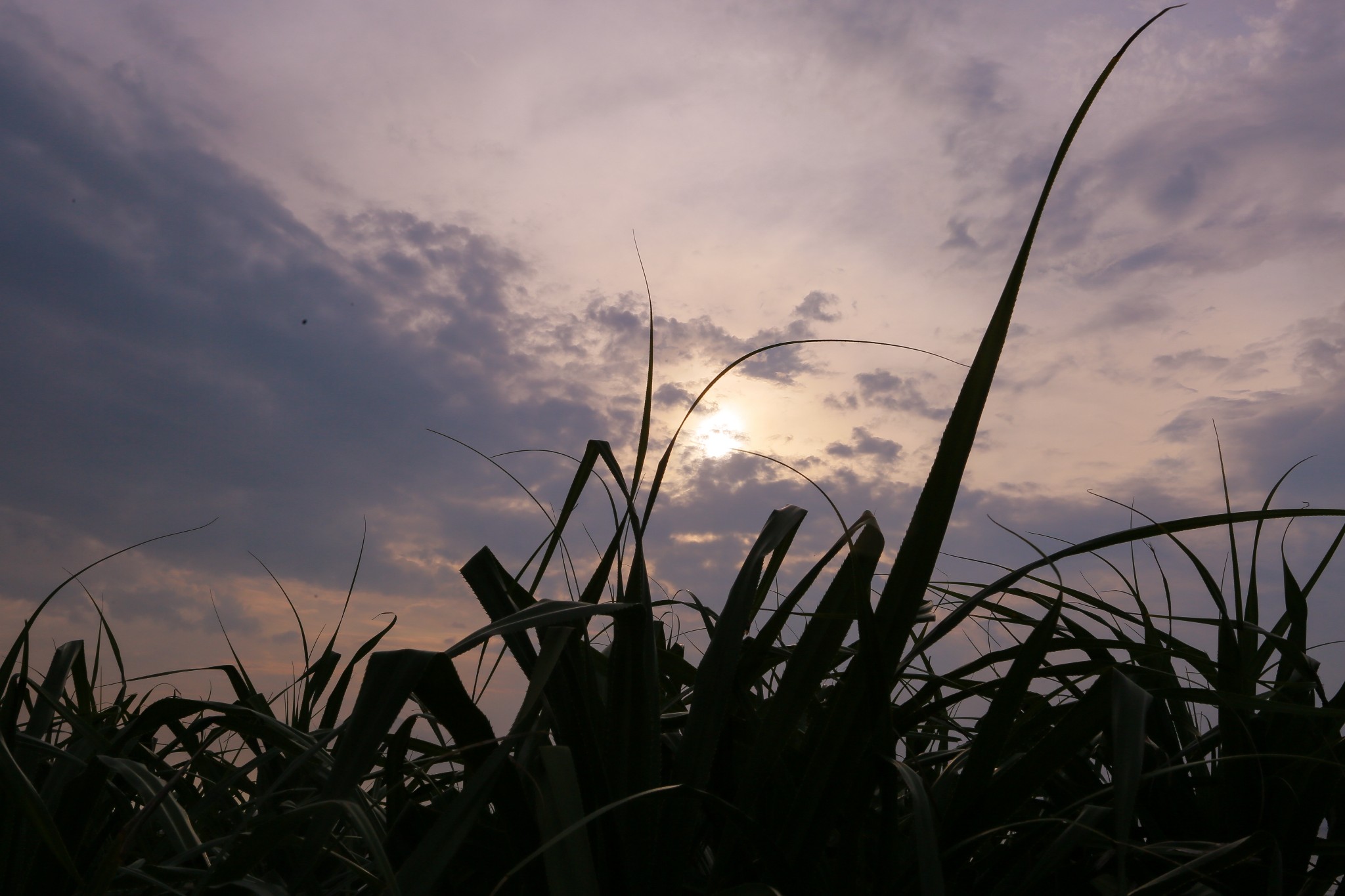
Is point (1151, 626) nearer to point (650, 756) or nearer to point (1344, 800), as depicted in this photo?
point (1344, 800)

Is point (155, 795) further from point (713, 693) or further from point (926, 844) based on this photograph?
point (926, 844)

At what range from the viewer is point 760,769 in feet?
2.58

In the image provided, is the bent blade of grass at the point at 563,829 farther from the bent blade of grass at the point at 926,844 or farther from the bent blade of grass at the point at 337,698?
the bent blade of grass at the point at 337,698

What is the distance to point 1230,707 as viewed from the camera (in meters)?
0.91

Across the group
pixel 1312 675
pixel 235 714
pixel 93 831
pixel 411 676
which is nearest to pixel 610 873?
pixel 411 676

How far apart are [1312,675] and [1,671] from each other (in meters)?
1.64

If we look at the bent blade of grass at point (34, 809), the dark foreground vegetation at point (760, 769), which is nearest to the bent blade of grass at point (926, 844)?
the dark foreground vegetation at point (760, 769)

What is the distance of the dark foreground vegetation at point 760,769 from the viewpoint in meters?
0.65

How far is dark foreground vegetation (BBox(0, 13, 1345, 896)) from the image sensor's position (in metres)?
0.65

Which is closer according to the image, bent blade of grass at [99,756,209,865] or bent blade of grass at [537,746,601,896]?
bent blade of grass at [537,746,601,896]

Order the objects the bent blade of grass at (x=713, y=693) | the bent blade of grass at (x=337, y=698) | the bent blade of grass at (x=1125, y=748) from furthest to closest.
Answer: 1. the bent blade of grass at (x=337, y=698)
2. the bent blade of grass at (x=713, y=693)
3. the bent blade of grass at (x=1125, y=748)

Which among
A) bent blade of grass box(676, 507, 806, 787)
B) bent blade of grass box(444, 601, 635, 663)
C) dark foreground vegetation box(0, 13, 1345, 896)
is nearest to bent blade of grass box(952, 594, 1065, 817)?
dark foreground vegetation box(0, 13, 1345, 896)

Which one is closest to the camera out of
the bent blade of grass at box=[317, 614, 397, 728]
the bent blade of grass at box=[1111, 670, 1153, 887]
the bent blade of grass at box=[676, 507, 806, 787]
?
the bent blade of grass at box=[1111, 670, 1153, 887]

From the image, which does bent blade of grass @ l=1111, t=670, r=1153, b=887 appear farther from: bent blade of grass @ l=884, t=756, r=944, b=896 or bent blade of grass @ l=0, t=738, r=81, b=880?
bent blade of grass @ l=0, t=738, r=81, b=880
